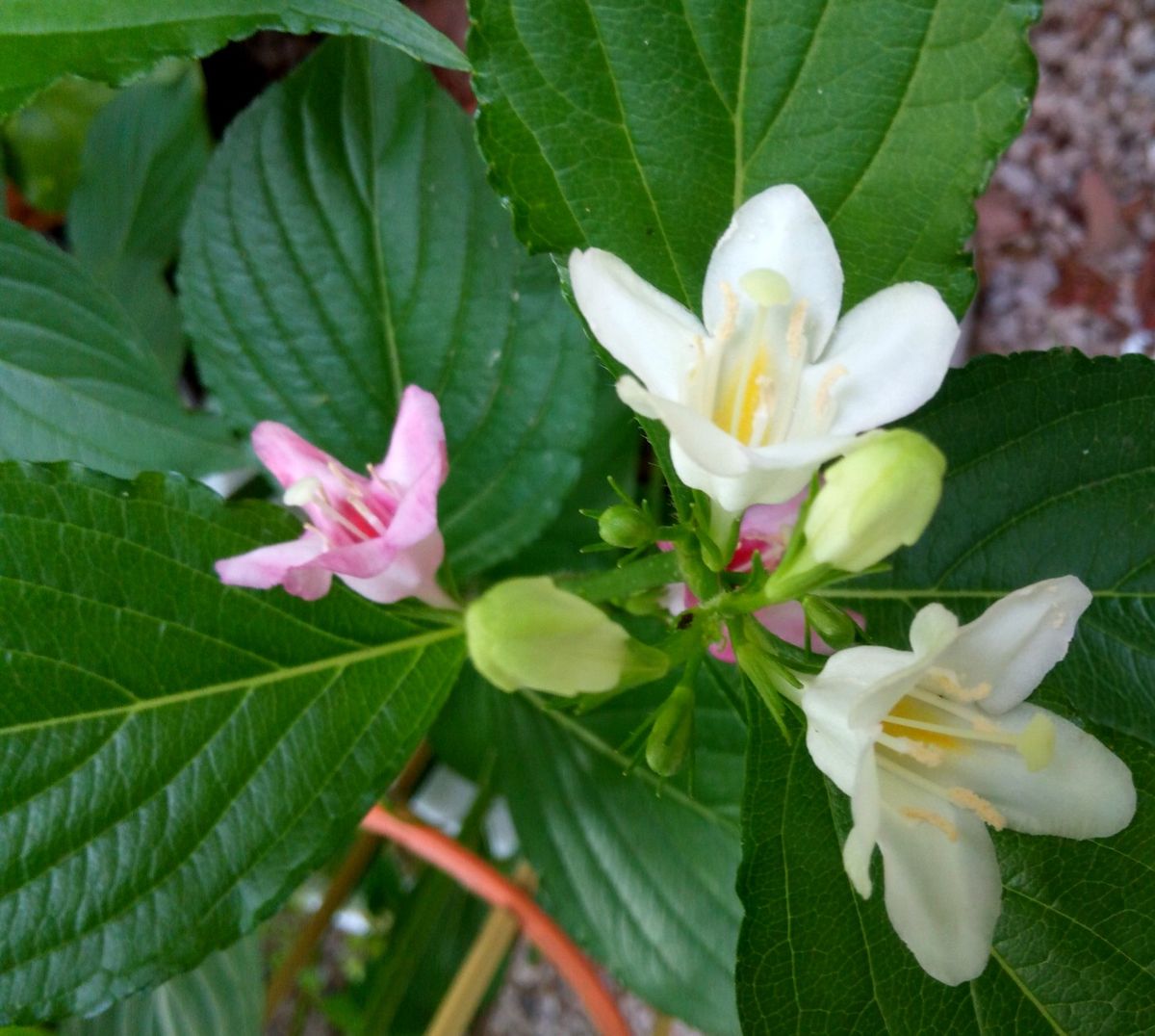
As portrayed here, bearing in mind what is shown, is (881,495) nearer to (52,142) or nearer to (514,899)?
(514,899)

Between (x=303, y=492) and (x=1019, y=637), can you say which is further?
(x=303, y=492)

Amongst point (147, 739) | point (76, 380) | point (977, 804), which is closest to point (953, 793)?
point (977, 804)

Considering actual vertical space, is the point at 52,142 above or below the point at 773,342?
below

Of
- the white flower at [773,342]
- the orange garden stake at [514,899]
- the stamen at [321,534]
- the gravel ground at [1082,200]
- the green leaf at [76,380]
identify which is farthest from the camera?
the gravel ground at [1082,200]

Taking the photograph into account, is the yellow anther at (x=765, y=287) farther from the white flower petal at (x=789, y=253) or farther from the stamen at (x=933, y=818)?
the stamen at (x=933, y=818)

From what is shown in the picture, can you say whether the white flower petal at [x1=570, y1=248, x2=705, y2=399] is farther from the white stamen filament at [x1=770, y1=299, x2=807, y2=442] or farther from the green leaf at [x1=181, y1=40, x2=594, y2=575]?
the green leaf at [x1=181, y1=40, x2=594, y2=575]

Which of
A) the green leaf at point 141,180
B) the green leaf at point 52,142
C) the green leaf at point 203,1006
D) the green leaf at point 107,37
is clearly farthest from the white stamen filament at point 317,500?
the green leaf at point 52,142

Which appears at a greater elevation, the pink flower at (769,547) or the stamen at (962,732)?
the stamen at (962,732)
